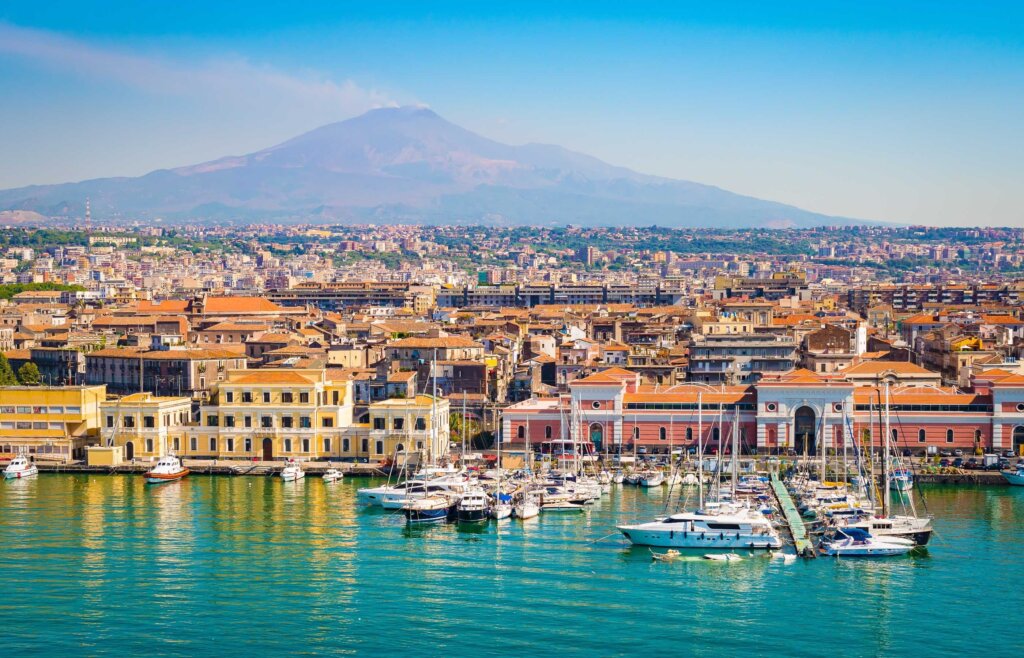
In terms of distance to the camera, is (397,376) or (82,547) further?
(397,376)

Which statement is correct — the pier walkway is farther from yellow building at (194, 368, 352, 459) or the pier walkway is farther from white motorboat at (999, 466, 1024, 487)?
yellow building at (194, 368, 352, 459)

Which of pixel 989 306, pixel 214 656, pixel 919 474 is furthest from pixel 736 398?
pixel 989 306

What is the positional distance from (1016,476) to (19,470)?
19.3 m

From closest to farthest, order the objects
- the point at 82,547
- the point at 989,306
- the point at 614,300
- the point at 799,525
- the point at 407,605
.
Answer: the point at 407,605
the point at 82,547
the point at 799,525
the point at 989,306
the point at 614,300

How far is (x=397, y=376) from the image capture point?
34.1 meters

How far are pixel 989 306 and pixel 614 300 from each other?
818 inches

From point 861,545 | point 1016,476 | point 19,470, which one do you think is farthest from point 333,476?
point 1016,476

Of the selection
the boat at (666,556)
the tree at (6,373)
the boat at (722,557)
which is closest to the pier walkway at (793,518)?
the boat at (722,557)

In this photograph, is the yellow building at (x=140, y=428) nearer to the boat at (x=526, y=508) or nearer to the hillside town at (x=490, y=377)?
the hillside town at (x=490, y=377)

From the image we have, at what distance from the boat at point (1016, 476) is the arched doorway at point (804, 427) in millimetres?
3867

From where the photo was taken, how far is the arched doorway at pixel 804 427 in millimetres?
30047

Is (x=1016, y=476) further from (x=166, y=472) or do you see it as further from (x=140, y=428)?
(x=140, y=428)

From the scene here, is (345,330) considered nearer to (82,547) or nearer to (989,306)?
(82,547)

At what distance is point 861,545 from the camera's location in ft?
70.3
